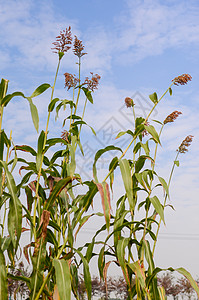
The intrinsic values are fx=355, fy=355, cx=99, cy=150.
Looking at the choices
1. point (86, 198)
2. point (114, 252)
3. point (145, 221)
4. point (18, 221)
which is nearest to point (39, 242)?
point (18, 221)

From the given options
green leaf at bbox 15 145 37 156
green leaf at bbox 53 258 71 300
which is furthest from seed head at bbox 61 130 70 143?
green leaf at bbox 53 258 71 300

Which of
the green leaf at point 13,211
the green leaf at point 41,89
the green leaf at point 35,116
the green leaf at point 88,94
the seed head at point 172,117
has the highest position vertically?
the green leaf at point 88,94

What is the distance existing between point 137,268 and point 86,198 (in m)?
0.42

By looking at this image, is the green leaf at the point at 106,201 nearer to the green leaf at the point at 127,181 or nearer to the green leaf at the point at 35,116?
the green leaf at the point at 127,181

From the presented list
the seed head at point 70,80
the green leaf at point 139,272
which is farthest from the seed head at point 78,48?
the green leaf at point 139,272

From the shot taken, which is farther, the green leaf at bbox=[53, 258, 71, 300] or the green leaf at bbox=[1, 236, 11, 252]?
the green leaf at bbox=[1, 236, 11, 252]

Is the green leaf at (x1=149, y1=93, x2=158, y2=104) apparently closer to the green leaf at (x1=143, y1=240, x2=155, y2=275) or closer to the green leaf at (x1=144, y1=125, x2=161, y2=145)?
the green leaf at (x1=144, y1=125, x2=161, y2=145)

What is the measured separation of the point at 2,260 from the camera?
1.42 m

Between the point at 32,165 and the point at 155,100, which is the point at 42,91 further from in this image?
the point at 155,100

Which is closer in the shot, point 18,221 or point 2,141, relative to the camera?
point 18,221

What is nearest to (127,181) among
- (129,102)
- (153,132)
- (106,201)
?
(106,201)

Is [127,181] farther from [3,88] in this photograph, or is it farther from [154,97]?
[3,88]

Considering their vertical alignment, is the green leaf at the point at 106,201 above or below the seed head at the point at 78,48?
below

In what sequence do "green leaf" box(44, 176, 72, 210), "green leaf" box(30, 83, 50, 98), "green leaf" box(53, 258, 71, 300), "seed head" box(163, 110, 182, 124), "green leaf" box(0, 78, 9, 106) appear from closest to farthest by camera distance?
"green leaf" box(53, 258, 71, 300)
"green leaf" box(44, 176, 72, 210)
"green leaf" box(0, 78, 9, 106)
"green leaf" box(30, 83, 50, 98)
"seed head" box(163, 110, 182, 124)
